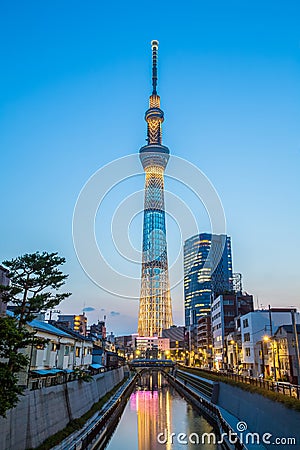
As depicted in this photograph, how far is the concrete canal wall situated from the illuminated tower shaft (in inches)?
4134

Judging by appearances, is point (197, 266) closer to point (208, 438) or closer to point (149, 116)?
point (149, 116)

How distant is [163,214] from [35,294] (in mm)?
119796

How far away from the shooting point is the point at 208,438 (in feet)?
81.8

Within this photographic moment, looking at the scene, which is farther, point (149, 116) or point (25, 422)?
point (149, 116)

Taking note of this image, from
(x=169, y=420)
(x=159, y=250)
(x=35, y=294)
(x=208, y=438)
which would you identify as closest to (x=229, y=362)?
(x=169, y=420)

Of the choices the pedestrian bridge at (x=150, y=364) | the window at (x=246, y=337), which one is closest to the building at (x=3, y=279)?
the window at (x=246, y=337)

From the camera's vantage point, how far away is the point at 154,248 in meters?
135

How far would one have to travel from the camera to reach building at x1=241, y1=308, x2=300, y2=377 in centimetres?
4791

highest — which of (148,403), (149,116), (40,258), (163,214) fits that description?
(149,116)

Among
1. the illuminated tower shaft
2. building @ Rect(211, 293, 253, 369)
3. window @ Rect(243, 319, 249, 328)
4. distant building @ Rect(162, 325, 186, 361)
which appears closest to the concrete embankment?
window @ Rect(243, 319, 249, 328)

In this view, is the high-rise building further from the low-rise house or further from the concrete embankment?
the concrete embankment

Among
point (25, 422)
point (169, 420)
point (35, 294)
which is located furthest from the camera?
point (169, 420)

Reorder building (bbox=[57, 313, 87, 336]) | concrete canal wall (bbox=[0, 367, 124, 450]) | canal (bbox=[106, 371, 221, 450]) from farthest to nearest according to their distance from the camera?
building (bbox=[57, 313, 87, 336]) < canal (bbox=[106, 371, 221, 450]) < concrete canal wall (bbox=[0, 367, 124, 450])

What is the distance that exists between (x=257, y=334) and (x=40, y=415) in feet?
123
